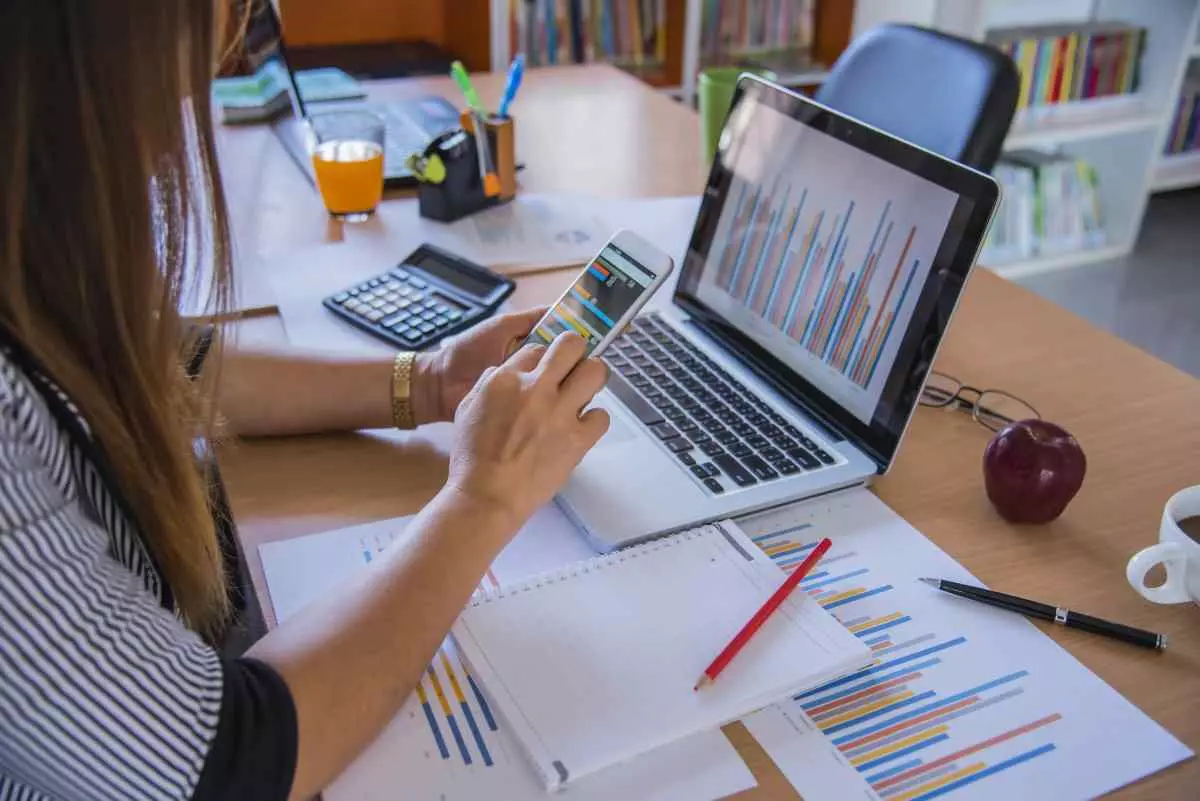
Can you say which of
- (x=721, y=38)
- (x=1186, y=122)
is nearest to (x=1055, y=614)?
(x=721, y=38)

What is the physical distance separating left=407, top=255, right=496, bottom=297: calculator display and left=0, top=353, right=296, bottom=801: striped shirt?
24.3 inches

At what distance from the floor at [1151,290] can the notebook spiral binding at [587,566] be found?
85.7 inches

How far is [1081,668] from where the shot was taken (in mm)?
677

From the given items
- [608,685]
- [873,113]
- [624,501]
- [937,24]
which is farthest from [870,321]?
[937,24]

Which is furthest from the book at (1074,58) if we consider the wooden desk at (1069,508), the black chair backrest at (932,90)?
the wooden desk at (1069,508)

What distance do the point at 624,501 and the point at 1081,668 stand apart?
1.10 feet

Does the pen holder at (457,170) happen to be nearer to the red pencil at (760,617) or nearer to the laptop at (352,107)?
the laptop at (352,107)

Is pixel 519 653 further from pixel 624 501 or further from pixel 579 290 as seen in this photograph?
pixel 579 290

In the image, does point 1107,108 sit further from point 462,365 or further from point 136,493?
point 136,493

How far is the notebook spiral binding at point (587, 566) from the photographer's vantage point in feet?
2.34

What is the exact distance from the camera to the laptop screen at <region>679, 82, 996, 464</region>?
2.65 feet

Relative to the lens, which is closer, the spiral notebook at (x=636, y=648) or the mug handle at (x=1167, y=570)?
the spiral notebook at (x=636, y=648)

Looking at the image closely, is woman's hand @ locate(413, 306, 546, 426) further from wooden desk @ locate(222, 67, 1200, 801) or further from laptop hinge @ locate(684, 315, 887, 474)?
laptop hinge @ locate(684, 315, 887, 474)

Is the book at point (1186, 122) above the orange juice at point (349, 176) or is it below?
below
